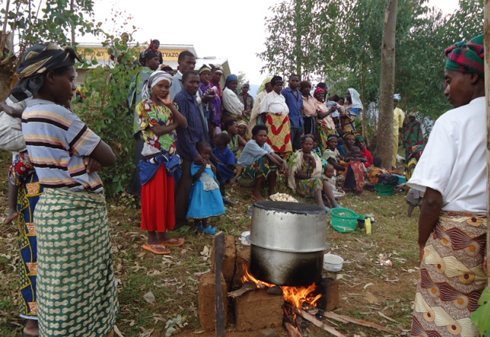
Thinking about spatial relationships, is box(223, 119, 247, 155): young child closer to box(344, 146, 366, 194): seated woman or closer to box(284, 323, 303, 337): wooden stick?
box(344, 146, 366, 194): seated woman

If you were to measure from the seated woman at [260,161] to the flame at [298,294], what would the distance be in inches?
142

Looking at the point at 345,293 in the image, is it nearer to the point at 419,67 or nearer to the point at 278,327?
the point at 278,327

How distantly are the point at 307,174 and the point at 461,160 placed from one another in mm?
5692

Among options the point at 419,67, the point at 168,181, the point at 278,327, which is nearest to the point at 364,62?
the point at 419,67

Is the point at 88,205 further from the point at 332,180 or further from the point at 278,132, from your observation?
the point at 332,180

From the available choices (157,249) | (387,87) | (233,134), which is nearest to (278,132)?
(233,134)

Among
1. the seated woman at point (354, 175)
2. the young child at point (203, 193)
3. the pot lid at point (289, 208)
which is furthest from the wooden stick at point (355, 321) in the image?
the seated woman at point (354, 175)

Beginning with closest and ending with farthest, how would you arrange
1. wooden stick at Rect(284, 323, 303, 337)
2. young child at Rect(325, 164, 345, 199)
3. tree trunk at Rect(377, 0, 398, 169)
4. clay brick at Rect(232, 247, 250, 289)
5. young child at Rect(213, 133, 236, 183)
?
wooden stick at Rect(284, 323, 303, 337)
clay brick at Rect(232, 247, 250, 289)
young child at Rect(213, 133, 236, 183)
young child at Rect(325, 164, 345, 199)
tree trunk at Rect(377, 0, 398, 169)

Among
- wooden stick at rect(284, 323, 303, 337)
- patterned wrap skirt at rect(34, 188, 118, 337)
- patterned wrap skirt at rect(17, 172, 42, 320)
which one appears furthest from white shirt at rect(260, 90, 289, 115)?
patterned wrap skirt at rect(34, 188, 118, 337)

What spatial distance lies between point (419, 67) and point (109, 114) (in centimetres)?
1025

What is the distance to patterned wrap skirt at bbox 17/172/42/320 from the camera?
9.36 ft

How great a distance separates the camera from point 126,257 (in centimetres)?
450

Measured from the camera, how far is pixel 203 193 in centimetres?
510

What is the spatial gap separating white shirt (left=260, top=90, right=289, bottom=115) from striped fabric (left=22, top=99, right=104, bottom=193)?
228 inches
